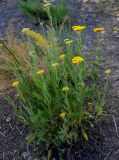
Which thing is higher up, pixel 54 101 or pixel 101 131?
pixel 54 101

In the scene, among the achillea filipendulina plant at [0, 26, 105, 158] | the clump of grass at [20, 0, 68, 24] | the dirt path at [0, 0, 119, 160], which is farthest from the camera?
the clump of grass at [20, 0, 68, 24]

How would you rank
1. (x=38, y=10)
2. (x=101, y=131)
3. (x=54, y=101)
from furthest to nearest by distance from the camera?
(x=38, y=10) < (x=101, y=131) < (x=54, y=101)

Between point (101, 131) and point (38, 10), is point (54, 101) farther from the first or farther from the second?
point (38, 10)

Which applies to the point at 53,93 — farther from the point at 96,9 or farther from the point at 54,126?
the point at 96,9

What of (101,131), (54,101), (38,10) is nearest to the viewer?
(54,101)

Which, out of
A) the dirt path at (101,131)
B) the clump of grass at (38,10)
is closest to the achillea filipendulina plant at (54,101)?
the dirt path at (101,131)

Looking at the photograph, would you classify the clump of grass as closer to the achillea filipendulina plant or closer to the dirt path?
the dirt path

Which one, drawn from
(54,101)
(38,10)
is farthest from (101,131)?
(38,10)

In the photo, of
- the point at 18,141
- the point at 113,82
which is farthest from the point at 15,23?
the point at 18,141

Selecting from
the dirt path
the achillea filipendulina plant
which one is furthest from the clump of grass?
the achillea filipendulina plant

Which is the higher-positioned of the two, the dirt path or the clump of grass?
the clump of grass

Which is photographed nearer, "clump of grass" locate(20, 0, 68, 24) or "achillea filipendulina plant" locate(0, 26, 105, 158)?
"achillea filipendulina plant" locate(0, 26, 105, 158)

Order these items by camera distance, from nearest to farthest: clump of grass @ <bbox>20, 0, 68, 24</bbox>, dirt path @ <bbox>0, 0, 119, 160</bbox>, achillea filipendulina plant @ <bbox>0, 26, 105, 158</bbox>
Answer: achillea filipendulina plant @ <bbox>0, 26, 105, 158</bbox>
dirt path @ <bbox>0, 0, 119, 160</bbox>
clump of grass @ <bbox>20, 0, 68, 24</bbox>

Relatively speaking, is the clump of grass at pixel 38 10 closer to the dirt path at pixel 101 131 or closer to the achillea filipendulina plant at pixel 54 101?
the dirt path at pixel 101 131
